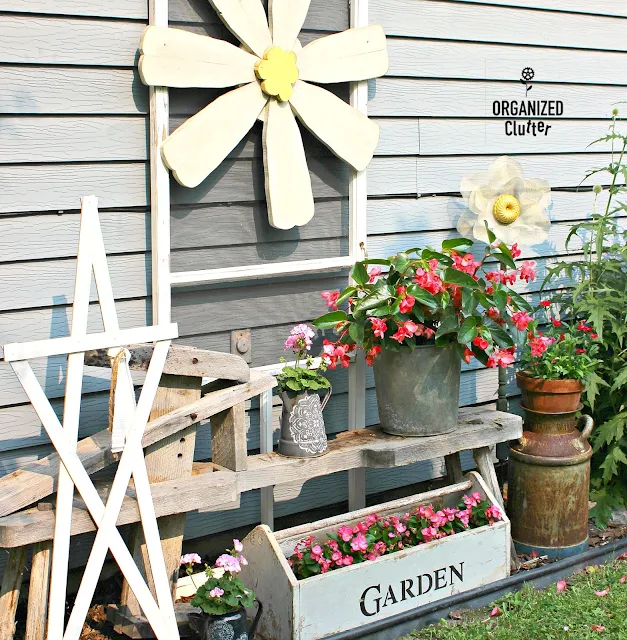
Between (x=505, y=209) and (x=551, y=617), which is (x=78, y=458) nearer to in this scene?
(x=551, y=617)

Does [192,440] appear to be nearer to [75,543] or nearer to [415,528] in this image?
[75,543]

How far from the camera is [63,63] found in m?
3.34

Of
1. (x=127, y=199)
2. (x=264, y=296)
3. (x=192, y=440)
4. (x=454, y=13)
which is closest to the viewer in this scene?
(x=192, y=440)

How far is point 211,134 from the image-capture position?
3.60 meters

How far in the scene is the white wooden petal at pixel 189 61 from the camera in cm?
341

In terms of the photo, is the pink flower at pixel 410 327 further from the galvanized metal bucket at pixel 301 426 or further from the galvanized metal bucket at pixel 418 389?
the galvanized metal bucket at pixel 301 426

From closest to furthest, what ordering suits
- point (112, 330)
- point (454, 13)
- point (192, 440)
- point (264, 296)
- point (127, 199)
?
point (112, 330), point (192, 440), point (127, 199), point (264, 296), point (454, 13)

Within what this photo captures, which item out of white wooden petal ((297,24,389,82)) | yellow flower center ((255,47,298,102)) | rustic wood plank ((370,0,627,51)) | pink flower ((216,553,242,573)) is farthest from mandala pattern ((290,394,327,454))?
rustic wood plank ((370,0,627,51))

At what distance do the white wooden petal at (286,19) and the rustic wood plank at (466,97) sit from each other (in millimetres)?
566

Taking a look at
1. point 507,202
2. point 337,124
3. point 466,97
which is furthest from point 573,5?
point 337,124

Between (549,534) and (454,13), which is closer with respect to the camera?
(549,534)

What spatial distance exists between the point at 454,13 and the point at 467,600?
8.76 ft

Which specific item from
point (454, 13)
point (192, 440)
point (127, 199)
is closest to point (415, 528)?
point (192, 440)

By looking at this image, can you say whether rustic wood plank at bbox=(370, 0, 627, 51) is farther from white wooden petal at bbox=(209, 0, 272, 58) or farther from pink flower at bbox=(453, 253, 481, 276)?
pink flower at bbox=(453, 253, 481, 276)
